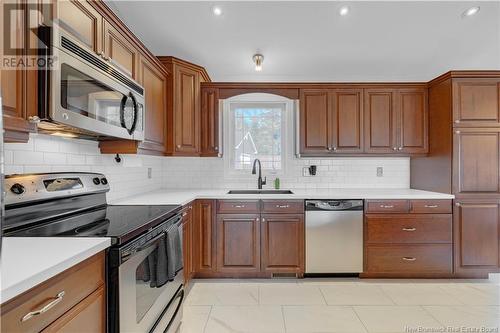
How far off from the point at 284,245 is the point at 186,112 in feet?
5.67

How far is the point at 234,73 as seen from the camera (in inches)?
135

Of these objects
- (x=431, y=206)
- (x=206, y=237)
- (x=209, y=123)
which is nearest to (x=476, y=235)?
(x=431, y=206)

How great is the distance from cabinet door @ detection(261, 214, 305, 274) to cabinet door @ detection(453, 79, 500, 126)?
6.22ft

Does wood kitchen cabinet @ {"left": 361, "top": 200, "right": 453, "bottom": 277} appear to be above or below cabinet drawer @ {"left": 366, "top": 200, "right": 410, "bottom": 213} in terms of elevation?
below

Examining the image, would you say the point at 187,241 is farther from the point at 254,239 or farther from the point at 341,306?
the point at 341,306

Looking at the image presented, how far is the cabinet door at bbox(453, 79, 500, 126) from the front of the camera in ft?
8.90

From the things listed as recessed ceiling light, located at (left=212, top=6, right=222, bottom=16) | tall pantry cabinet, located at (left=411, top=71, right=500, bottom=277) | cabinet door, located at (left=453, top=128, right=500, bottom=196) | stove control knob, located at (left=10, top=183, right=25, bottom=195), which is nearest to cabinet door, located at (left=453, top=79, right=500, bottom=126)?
tall pantry cabinet, located at (left=411, top=71, right=500, bottom=277)

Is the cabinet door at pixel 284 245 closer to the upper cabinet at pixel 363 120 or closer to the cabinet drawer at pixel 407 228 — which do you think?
→ the cabinet drawer at pixel 407 228

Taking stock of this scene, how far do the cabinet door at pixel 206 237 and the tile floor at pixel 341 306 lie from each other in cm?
17

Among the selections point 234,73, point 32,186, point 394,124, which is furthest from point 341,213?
point 32,186

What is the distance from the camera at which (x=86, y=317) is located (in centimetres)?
100

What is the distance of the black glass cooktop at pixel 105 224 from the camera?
122cm

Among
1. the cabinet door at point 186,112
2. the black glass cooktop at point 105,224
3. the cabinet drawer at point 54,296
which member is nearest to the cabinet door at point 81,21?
the black glass cooktop at point 105,224

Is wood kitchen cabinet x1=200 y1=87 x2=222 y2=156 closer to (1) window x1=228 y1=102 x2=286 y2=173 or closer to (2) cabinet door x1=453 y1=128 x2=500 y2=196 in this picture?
(1) window x1=228 y1=102 x2=286 y2=173
